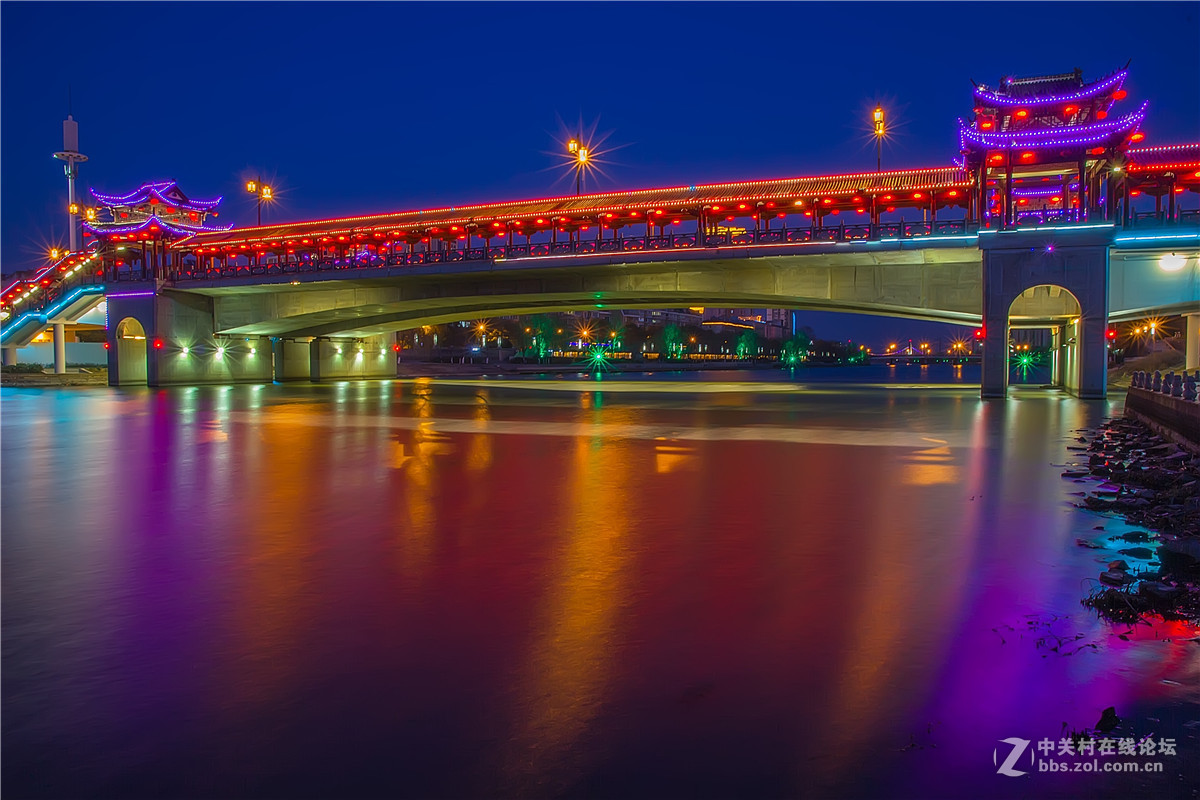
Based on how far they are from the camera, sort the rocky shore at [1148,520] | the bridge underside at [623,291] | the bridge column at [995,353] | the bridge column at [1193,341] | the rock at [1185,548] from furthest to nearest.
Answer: the bridge underside at [623,291] → the bridge column at [1193,341] → the bridge column at [995,353] → the rock at [1185,548] → the rocky shore at [1148,520]

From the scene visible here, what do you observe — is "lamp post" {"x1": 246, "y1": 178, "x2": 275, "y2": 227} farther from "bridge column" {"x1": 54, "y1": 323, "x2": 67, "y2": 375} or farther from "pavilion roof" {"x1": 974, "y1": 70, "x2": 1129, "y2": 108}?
"pavilion roof" {"x1": 974, "y1": 70, "x2": 1129, "y2": 108}

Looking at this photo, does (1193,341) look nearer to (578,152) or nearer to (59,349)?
(578,152)

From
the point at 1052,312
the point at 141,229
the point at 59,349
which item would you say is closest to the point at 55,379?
the point at 59,349

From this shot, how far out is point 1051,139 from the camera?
106ft

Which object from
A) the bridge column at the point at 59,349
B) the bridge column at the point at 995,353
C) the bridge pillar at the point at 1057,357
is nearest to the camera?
the bridge column at the point at 995,353

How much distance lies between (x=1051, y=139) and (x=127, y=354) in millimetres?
52509

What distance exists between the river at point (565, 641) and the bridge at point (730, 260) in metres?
26.0

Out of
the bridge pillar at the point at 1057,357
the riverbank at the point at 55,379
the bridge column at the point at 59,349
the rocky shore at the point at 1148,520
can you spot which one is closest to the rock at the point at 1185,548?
the rocky shore at the point at 1148,520

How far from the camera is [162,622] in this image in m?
5.54

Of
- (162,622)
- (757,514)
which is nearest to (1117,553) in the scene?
(757,514)

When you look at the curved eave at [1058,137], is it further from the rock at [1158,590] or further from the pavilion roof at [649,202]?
the rock at [1158,590]

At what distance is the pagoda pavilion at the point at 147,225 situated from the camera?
54656 millimetres

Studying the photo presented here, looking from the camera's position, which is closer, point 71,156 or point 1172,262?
point 1172,262

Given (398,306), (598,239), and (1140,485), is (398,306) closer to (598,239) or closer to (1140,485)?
(598,239)
